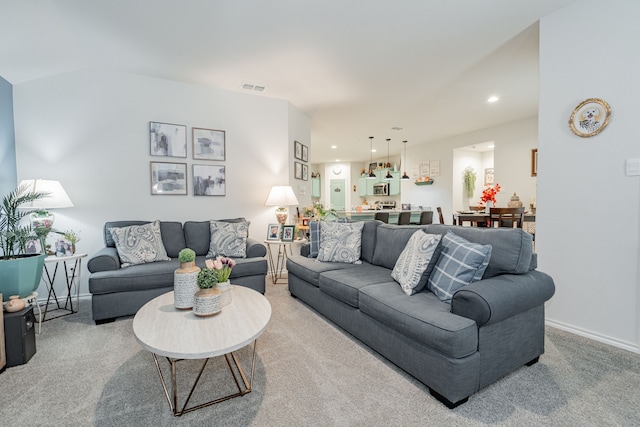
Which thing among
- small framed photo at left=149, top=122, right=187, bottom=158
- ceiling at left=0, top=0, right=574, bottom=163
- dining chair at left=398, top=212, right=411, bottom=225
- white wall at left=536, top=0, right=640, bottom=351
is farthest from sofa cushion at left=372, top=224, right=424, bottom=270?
dining chair at left=398, top=212, right=411, bottom=225

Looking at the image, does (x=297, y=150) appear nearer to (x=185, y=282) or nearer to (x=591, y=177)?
(x=185, y=282)

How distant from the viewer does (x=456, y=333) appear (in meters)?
Answer: 1.54

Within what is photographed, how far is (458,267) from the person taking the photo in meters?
1.93

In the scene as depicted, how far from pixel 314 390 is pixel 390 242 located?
5.07ft

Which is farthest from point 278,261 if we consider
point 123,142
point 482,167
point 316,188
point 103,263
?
point 316,188

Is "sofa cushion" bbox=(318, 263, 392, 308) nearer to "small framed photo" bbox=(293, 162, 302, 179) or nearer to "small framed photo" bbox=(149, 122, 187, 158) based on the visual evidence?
"small framed photo" bbox=(293, 162, 302, 179)

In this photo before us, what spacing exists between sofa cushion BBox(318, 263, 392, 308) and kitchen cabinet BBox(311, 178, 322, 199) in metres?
8.02

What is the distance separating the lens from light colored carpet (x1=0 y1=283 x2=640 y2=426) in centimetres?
152

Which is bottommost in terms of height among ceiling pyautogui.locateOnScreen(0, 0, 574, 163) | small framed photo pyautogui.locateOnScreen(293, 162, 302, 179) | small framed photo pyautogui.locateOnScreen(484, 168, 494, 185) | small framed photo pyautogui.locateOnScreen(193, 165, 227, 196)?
small framed photo pyautogui.locateOnScreen(193, 165, 227, 196)

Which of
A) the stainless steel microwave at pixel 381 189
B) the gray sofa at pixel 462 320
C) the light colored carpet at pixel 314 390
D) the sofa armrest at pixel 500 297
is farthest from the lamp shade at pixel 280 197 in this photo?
the stainless steel microwave at pixel 381 189

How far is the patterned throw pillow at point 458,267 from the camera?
1.89 meters

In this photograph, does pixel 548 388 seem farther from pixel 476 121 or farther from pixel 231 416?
pixel 476 121

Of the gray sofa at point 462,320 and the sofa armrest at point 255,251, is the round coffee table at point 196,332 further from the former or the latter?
the sofa armrest at point 255,251

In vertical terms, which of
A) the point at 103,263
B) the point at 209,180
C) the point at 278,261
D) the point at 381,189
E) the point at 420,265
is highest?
the point at 381,189
